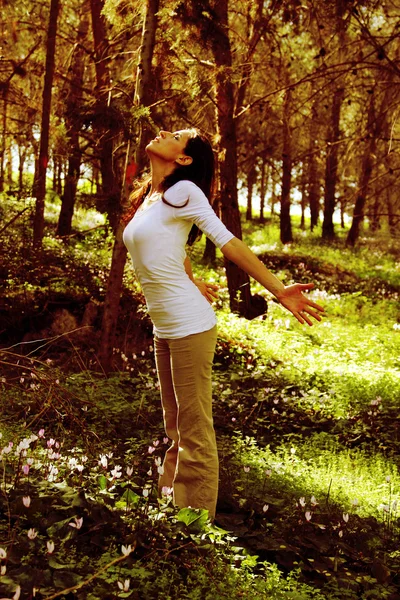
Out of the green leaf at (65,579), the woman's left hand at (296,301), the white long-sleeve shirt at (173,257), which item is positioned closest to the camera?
the green leaf at (65,579)

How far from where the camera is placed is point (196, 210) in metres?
3.72

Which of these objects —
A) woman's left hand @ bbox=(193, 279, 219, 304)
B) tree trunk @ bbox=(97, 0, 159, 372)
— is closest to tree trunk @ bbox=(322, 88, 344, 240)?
tree trunk @ bbox=(97, 0, 159, 372)

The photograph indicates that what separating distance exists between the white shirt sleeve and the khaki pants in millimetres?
568

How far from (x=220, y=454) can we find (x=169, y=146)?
9.24 feet

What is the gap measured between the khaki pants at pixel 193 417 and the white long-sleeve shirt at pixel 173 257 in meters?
0.10

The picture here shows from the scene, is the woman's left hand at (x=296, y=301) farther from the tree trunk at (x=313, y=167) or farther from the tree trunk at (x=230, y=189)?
the tree trunk at (x=313, y=167)

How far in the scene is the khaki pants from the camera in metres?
3.78

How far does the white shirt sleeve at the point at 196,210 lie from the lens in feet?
12.0

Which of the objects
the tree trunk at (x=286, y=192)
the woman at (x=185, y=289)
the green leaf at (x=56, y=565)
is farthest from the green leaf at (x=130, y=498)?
the tree trunk at (x=286, y=192)

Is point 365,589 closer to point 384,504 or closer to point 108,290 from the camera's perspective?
point 384,504

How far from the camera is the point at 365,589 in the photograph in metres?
3.69

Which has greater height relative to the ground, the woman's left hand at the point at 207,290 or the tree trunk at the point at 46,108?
the tree trunk at the point at 46,108

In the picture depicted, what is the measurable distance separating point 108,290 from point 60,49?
1078 centimetres

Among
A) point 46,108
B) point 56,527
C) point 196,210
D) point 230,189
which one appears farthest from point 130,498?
point 46,108
